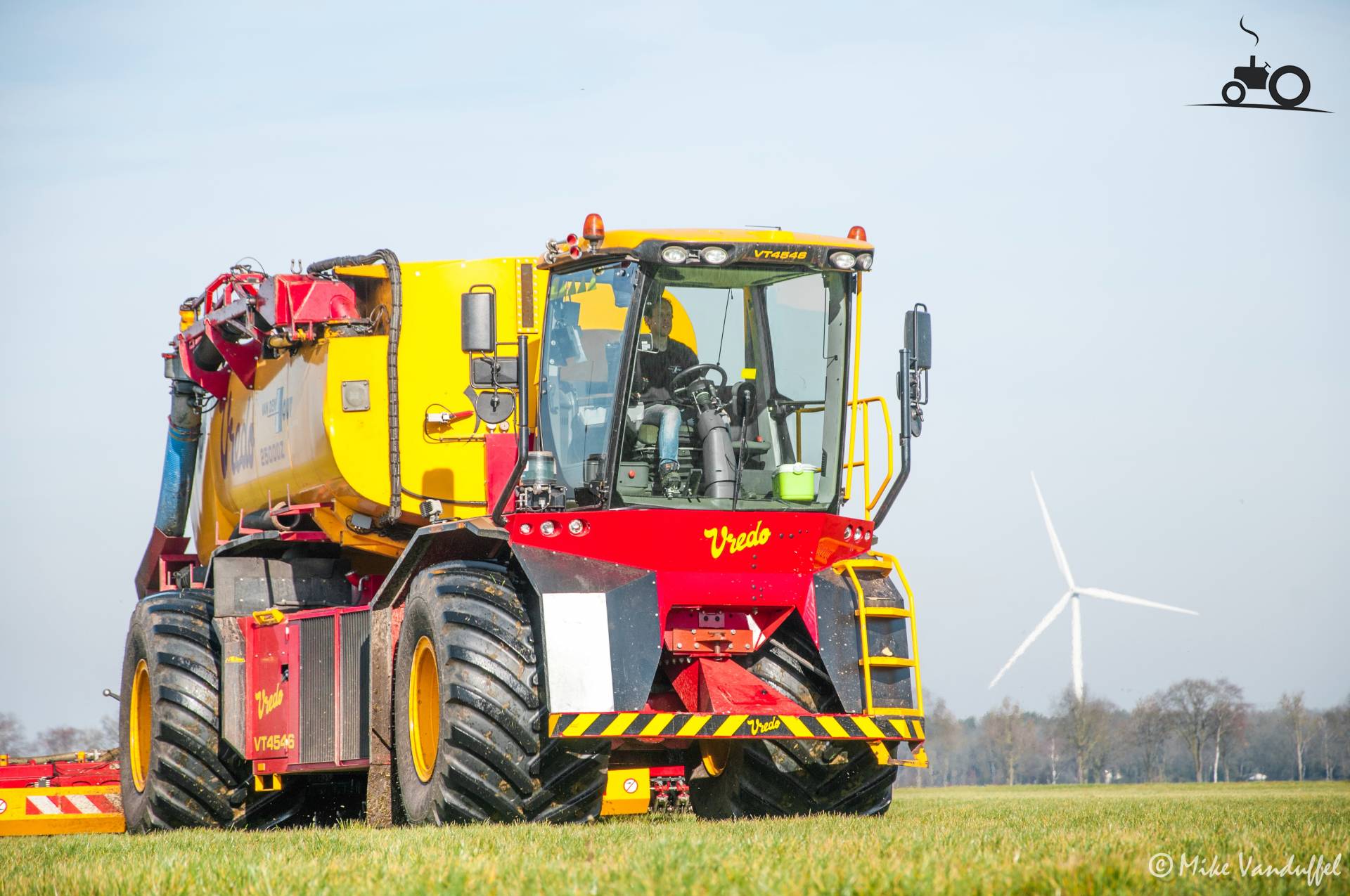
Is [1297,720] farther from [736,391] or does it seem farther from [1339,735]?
[736,391]

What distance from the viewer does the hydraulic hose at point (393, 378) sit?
12.8 m

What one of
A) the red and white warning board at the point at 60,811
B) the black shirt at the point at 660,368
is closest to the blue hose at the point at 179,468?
the red and white warning board at the point at 60,811

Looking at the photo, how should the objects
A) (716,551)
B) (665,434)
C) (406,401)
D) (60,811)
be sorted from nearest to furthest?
(716,551) → (665,434) → (406,401) → (60,811)

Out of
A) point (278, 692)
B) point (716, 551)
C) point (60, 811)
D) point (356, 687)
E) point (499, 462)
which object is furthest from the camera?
point (60, 811)

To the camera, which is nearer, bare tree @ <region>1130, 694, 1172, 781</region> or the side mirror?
the side mirror

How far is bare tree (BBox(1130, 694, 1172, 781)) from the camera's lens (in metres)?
90.6

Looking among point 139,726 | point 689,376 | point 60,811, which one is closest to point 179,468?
point 139,726

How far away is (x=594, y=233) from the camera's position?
11508 mm

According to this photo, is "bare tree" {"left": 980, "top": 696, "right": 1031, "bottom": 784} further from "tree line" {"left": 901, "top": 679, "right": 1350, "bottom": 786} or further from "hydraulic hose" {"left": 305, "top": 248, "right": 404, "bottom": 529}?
"hydraulic hose" {"left": 305, "top": 248, "right": 404, "bottom": 529}

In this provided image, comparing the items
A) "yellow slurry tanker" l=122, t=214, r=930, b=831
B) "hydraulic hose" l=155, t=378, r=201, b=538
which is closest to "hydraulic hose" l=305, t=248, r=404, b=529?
"yellow slurry tanker" l=122, t=214, r=930, b=831

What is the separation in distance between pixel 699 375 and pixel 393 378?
2.62m

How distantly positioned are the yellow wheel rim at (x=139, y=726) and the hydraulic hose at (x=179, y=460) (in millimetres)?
2354

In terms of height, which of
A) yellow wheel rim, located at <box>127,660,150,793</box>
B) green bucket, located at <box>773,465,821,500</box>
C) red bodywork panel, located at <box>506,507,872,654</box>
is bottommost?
yellow wheel rim, located at <box>127,660,150,793</box>

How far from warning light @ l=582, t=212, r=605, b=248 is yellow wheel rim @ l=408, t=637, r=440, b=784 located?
2981 millimetres
